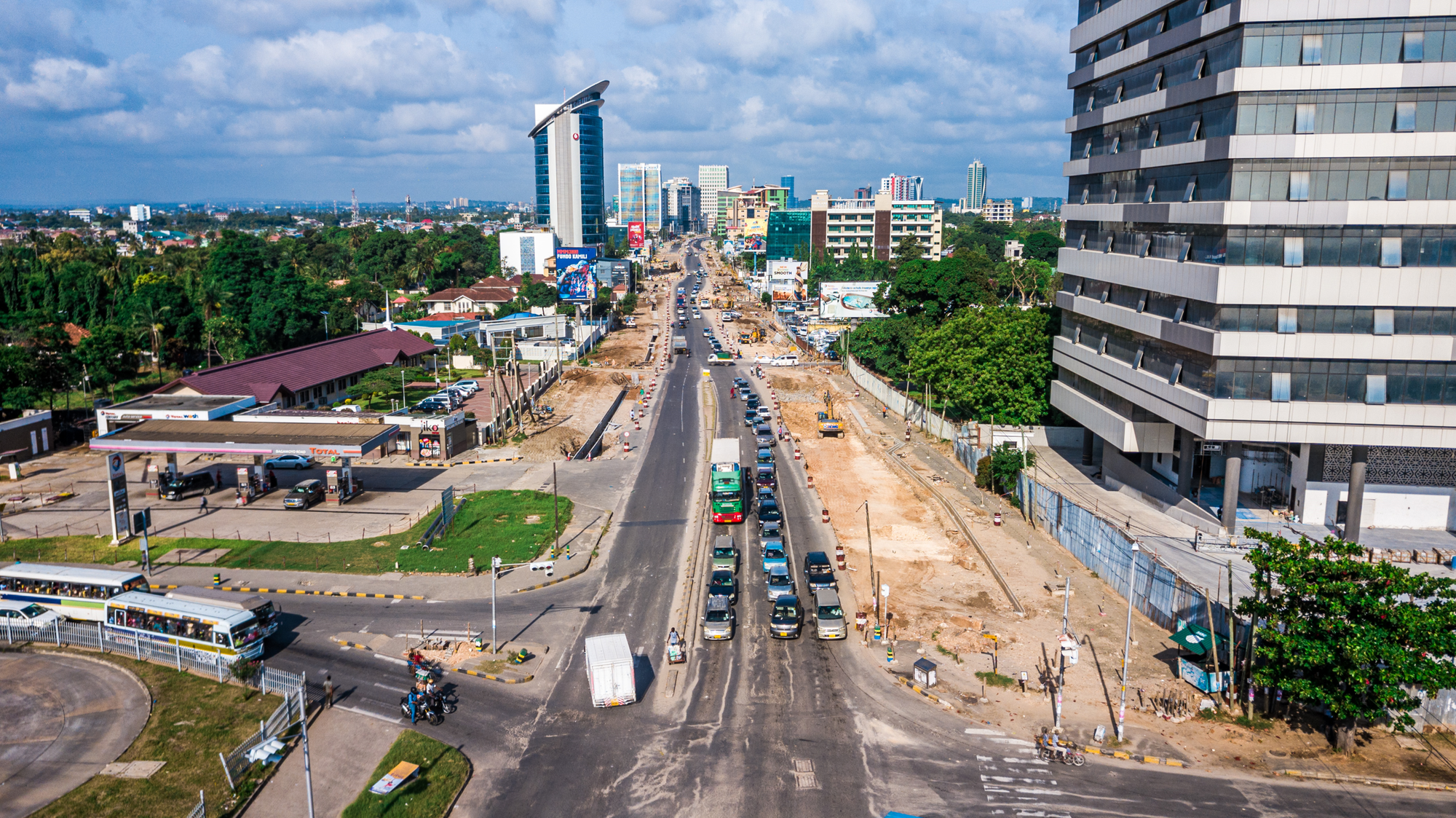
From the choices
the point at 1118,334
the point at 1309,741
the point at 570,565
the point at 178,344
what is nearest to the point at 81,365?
the point at 178,344

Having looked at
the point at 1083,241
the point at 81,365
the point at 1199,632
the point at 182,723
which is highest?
the point at 1083,241

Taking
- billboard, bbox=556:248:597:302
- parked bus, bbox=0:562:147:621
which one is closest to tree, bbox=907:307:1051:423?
parked bus, bbox=0:562:147:621

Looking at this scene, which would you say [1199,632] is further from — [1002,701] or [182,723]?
[182,723]

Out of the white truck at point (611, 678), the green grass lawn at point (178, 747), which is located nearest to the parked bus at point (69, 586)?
the green grass lawn at point (178, 747)

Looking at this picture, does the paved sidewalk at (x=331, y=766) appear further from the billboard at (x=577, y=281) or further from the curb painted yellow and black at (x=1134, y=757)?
the billboard at (x=577, y=281)

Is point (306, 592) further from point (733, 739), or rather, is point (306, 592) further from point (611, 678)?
point (733, 739)

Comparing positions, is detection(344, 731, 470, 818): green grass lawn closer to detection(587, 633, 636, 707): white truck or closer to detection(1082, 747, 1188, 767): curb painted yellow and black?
detection(587, 633, 636, 707): white truck

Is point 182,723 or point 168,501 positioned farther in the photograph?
point 168,501
